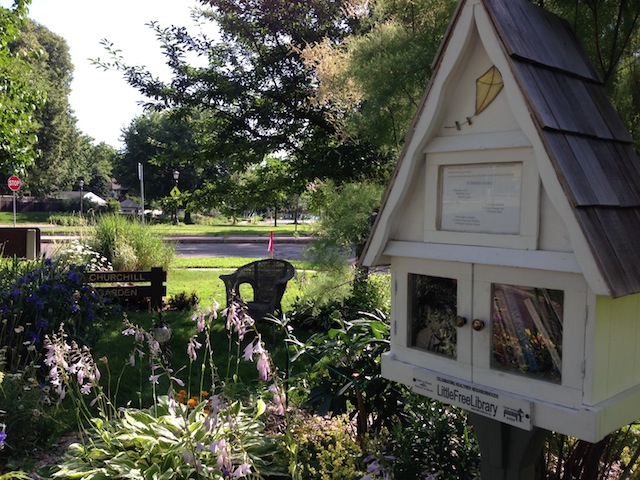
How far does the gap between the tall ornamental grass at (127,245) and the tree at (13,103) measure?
242cm

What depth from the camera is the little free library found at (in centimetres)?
174

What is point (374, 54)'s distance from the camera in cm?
370

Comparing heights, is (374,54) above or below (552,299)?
above

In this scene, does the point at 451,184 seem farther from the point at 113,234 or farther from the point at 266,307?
the point at 113,234

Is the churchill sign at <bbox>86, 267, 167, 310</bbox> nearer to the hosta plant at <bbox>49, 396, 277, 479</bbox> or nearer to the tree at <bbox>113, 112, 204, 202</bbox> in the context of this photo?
the hosta plant at <bbox>49, 396, 277, 479</bbox>

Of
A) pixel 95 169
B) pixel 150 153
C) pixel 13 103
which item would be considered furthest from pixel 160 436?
pixel 95 169

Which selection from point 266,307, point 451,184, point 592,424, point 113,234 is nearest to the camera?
point 592,424

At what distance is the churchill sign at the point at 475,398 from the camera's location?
1888mm

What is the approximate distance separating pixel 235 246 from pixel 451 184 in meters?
20.1

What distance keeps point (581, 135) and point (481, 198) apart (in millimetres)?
378

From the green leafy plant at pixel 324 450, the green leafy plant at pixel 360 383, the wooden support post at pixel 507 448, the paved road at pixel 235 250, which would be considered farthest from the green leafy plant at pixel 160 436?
the paved road at pixel 235 250

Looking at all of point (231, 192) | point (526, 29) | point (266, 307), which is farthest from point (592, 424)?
point (231, 192)

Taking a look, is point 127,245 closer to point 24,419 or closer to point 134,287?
point 134,287

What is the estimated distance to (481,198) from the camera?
1940mm
